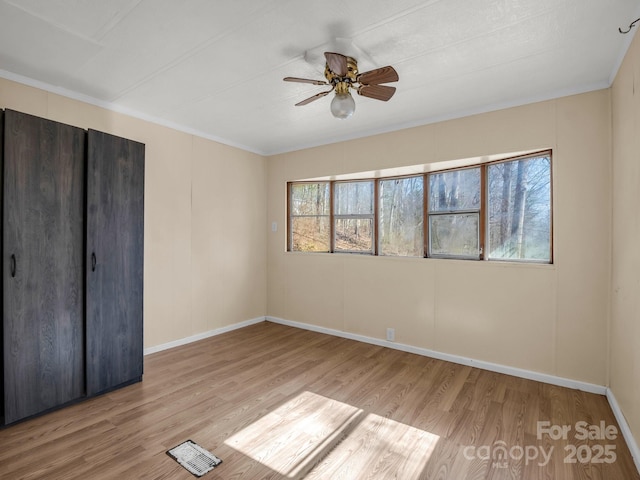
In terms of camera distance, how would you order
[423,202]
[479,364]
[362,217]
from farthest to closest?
[362,217]
[423,202]
[479,364]

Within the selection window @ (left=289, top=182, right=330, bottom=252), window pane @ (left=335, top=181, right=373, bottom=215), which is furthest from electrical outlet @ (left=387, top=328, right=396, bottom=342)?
window pane @ (left=335, top=181, right=373, bottom=215)

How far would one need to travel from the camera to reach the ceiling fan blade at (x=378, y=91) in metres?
2.31

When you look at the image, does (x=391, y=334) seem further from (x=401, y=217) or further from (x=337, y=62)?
(x=337, y=62)

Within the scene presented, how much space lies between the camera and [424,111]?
331 cm

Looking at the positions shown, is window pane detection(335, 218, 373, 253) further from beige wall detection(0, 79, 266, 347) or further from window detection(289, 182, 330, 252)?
beige wall detection(0, 79, 266, 347)

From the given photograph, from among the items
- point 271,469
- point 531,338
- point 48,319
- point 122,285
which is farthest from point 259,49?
point 531,338

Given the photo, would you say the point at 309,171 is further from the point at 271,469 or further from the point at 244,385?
the point at 271,469

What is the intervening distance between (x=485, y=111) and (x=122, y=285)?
3.84 metres

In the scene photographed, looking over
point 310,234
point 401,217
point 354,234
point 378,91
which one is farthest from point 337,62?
point 310,234

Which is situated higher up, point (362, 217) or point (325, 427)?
point (362, 217)

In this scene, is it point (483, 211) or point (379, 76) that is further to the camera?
point (483, 211)

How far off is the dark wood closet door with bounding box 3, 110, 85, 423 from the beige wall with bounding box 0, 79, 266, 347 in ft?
2.47

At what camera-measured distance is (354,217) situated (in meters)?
4.41

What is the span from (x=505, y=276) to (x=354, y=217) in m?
1.98
